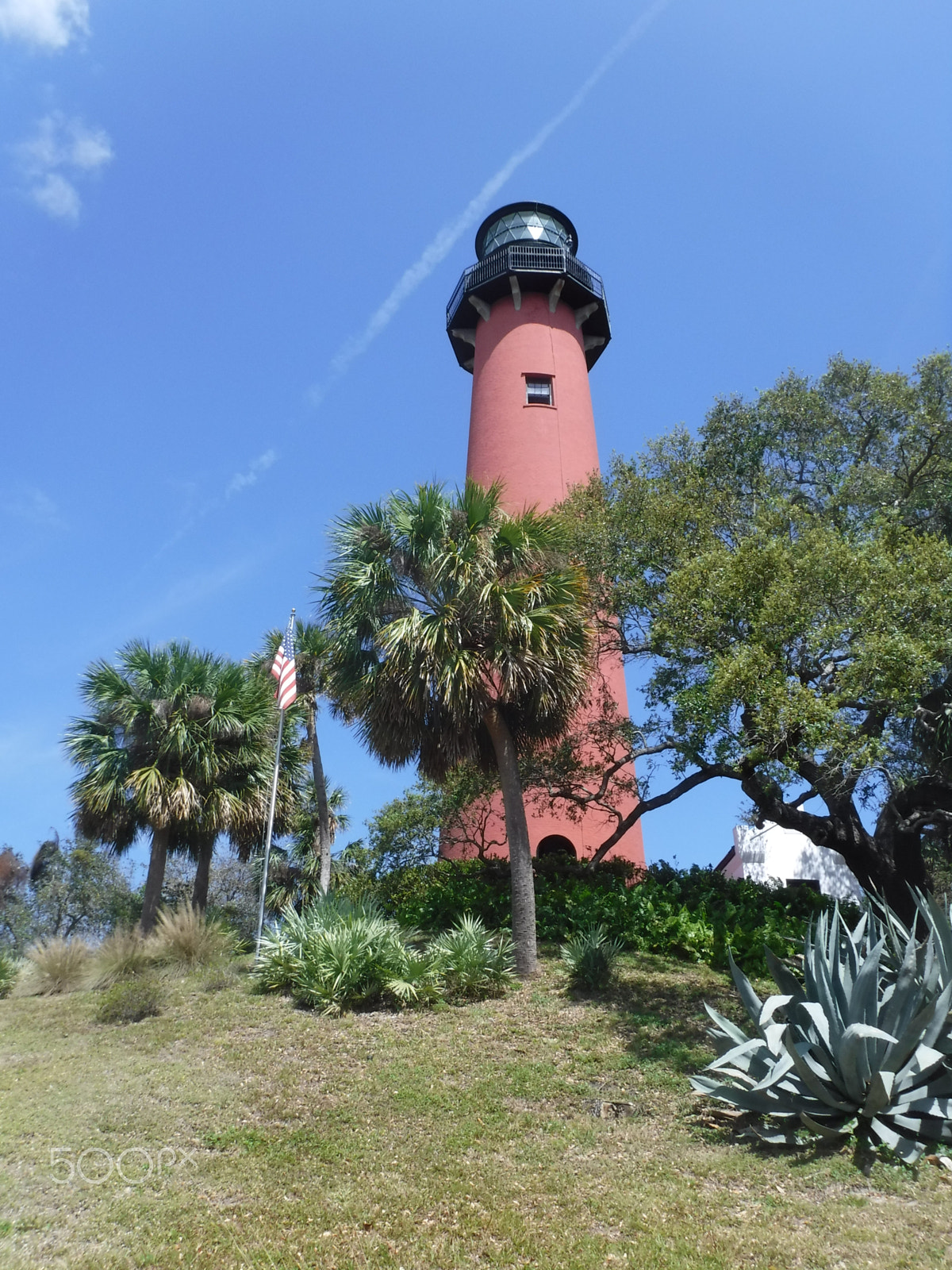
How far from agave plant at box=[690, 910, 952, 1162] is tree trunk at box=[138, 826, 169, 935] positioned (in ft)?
36.8

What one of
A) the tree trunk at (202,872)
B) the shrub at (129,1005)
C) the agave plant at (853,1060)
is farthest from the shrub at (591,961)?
the tree trunk at (202,872)

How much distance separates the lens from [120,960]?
42.3 ft

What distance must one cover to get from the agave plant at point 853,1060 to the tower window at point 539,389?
52.5 ft

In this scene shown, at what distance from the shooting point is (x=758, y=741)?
422 inches

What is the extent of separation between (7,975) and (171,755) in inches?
168

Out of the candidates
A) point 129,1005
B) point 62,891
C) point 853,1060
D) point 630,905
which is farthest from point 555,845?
point 62,891

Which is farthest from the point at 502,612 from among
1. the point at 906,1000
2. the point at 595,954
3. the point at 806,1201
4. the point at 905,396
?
the point at 905,396

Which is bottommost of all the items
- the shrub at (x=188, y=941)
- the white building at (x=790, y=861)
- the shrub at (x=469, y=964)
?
the shrub at (x=469, y=964)

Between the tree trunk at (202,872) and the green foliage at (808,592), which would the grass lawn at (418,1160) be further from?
the tree trunk at (202,872)

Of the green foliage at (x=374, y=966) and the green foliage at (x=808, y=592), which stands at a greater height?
the green foliage at (x=808, y=592)

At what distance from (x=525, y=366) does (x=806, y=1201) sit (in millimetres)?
18449

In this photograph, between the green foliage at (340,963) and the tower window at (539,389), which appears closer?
the green foliage at (340,963)

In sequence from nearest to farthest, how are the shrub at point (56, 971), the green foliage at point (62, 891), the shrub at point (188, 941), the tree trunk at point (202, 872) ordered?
the shrub at point (188, 941)
the shrub at point (56, 971)
the tree trunk at point (202, 872)
the green foliage at point (62, 891)

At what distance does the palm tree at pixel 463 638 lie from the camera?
11.7 metres
